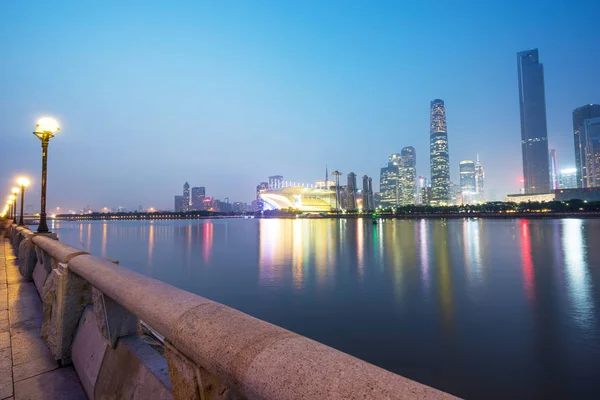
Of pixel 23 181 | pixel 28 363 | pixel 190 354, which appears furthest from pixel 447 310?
pixel 23 181

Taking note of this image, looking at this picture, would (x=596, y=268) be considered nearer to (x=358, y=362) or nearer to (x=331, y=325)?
(x=331, y=325)

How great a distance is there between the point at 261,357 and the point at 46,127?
15867 millimetres

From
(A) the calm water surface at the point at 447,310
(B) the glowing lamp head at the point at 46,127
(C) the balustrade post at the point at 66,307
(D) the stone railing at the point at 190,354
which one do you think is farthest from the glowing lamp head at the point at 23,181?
(D) the stone railing at the point at 190,354

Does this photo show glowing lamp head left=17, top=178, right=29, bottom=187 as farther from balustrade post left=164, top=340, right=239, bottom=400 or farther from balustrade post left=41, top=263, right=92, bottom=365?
balustrade post left=164, top=340, right=239, bottom=400

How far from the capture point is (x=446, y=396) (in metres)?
1.18

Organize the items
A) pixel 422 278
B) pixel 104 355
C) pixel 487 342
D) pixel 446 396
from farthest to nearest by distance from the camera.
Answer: pixel 422 278
pixel 487 342
pixel 104 355
pixel 446 396

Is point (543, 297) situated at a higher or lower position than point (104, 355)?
lower

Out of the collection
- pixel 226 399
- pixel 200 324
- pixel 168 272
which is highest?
pixel 200 324

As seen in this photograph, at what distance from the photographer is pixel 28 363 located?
15.6 feet

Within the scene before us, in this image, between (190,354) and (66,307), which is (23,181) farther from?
(190,354)

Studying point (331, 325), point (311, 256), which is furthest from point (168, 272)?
point (331, 325)

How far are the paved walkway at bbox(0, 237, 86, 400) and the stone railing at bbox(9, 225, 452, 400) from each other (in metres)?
0.18

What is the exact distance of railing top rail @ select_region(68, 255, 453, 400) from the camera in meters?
1.28

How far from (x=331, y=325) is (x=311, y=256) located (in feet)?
63.1
